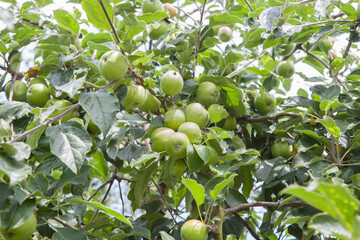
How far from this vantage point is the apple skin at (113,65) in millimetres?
1544

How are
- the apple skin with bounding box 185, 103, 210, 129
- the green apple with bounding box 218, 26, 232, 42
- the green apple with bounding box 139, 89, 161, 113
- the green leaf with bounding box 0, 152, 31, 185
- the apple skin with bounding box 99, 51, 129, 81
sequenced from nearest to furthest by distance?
the green leaf with bounding box 0, 152, 31, 185, the apple skin with bounding box 99, 51, 129, 81, the apple skin with bounding box 185, 103, 210, 129, the green apple with bounding box 139, 89, 161, 113, the green apple with bounding box 218, 26, 232, 42

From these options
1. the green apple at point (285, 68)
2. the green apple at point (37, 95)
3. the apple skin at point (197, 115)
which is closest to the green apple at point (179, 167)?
the apple skin at point (197, 115)

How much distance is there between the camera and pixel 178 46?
2008 mm

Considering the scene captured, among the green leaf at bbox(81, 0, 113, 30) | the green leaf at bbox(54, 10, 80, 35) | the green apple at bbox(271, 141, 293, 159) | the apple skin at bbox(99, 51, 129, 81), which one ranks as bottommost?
the green apple at bbox(271, 141, 293, 159)

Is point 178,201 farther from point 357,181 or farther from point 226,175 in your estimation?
point 357,181

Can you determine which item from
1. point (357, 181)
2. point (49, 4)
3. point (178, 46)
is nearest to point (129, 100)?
point (178, 46)

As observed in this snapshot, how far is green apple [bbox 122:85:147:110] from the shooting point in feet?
5.58

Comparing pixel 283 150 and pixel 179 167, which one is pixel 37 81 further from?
pixel 283 150

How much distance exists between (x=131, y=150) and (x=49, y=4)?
1.29 metres

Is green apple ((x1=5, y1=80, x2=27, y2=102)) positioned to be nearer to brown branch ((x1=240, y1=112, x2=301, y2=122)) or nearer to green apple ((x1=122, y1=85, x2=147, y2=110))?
green apple ((x1=122, y1=85, x2=147, y2=110))

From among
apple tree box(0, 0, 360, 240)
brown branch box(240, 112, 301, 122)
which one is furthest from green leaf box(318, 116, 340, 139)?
brown branch box(240, 112, 301, 122)

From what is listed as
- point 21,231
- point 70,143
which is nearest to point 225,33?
point 70,143

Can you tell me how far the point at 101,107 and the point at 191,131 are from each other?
1.32 feet

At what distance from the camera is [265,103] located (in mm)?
2148
